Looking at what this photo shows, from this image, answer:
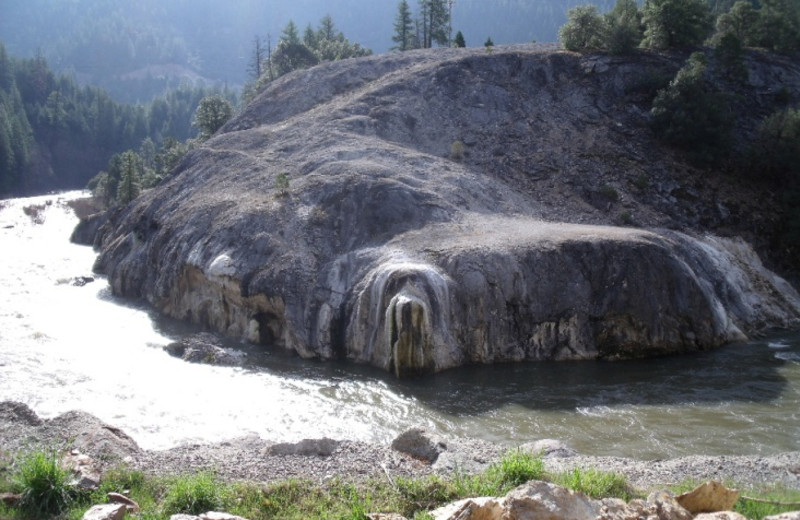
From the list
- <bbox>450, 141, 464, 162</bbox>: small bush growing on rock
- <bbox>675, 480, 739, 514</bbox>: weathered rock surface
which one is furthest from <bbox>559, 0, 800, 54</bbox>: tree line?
<bbox>675, 480, 739, 514</bbox>: weathered rock surface

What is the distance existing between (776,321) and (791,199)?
32.3 ft

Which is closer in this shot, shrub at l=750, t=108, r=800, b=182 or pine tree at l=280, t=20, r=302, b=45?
shrub at l=750, t=108, r=800, b=182

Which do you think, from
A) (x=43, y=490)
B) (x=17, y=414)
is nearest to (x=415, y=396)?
(x=17, y=414)

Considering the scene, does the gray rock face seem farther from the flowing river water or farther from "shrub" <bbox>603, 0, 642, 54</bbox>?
the flowing river water

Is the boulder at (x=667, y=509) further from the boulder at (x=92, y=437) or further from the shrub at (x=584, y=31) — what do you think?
the shrub at (x=584, y=31)

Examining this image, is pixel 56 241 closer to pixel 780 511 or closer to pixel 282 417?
pixel 282 417

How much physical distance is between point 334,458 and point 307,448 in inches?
30.3

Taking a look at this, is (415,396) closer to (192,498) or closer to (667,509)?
(192,498)

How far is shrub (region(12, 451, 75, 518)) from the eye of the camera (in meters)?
8.98

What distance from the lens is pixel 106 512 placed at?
8.44 m

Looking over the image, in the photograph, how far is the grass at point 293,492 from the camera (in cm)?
901

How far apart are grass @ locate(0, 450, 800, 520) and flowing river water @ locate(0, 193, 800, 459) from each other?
608cm

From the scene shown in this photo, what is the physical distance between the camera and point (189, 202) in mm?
34094

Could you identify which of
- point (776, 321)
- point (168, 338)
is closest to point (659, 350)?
point (776, 321)
